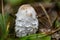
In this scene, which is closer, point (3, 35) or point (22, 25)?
point (3, 35)

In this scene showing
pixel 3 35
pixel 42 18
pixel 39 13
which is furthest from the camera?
pixel 39 13

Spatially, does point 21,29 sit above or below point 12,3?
below

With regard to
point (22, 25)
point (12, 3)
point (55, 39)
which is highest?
point (12, 3)

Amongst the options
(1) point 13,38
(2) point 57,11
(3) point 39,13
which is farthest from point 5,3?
(1) point 13,38

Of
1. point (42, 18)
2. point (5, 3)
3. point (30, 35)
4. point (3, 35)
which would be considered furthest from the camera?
point (5, 3)

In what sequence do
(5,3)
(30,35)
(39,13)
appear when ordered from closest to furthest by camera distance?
(30,35) < (39,13) < (5,3)

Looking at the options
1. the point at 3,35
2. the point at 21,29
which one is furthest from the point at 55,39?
the point at 3,35

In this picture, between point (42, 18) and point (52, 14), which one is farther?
point (52, 14)

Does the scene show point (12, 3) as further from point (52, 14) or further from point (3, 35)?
point (3, 35)

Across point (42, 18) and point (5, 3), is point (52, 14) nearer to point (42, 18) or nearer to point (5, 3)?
point (42, 18)
